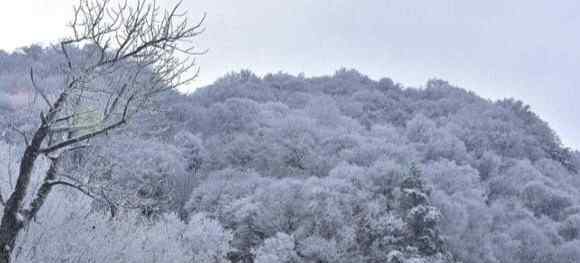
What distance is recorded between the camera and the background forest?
17984 millimetres

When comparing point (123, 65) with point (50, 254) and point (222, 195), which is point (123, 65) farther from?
point (222, 195)

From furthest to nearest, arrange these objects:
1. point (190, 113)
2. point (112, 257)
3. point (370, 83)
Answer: point (370, 83) < point (190, 113) < point (112, 257)

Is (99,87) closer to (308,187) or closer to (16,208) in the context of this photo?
(16,208)

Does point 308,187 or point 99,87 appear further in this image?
point 308,187

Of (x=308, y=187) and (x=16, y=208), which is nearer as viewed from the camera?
(x=16, y=208)

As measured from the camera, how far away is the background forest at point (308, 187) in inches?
708

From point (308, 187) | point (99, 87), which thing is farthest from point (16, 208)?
point (308, 187)

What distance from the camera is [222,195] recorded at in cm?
4212

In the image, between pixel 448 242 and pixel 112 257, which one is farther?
pixel 448 242

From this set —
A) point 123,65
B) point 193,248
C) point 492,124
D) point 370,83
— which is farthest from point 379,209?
point 370,83

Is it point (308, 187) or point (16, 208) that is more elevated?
point (16, 208)

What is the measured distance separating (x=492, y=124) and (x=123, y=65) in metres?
70.7

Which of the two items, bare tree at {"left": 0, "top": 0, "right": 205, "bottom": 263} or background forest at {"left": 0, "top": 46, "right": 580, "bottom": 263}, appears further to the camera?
background forest at {"left": 0, "top": 46, "right": 580, "bottom": 263}

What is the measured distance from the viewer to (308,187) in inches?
1617
